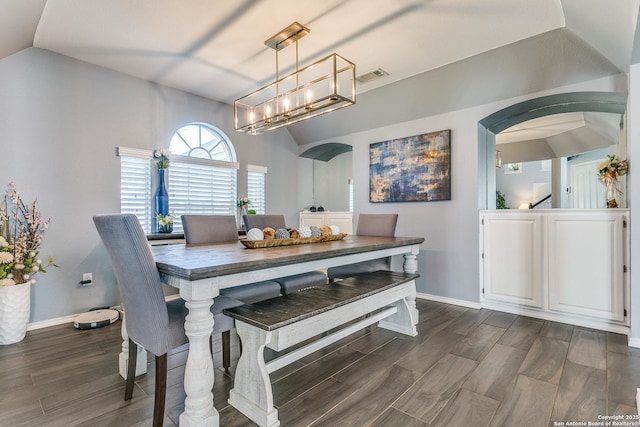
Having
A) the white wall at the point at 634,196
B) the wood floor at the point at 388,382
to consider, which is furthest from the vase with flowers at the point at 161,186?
the white wall at the point at 634,196

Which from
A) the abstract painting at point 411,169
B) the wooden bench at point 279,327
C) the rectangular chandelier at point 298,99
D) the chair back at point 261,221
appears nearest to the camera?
the wooden bench at point 279,327

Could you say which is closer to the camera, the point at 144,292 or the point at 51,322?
the point at 144,292

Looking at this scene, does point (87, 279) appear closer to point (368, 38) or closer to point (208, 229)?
point (208, 229)

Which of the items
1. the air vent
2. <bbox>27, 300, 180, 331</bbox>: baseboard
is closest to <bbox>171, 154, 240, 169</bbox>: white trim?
<bbox>27, 300, 180, 331</bbox>: baseboard

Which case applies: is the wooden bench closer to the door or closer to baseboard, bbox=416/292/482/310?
baseboard, bbox=416/292/482/310

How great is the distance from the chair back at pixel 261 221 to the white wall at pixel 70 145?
59.6 inches

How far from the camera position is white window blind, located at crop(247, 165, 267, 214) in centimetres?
489

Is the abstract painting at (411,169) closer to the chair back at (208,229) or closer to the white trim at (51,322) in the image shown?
the chair back at (208,229)

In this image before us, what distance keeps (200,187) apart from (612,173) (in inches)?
177

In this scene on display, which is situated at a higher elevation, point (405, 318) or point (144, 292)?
point (144, 292)

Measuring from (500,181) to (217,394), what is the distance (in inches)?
378

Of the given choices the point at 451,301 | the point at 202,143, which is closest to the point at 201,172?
the point at 202,143

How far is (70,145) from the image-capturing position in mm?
3225

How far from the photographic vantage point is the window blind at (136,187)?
362 cm
